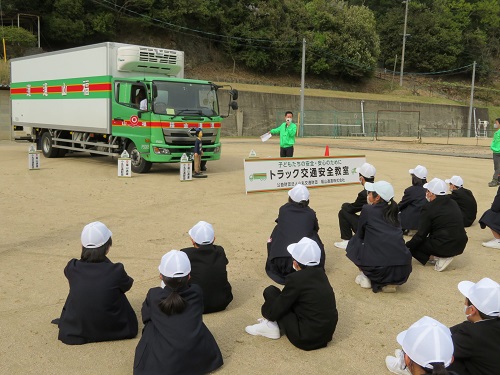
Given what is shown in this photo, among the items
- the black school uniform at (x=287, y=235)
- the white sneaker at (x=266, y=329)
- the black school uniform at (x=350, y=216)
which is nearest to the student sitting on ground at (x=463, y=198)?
the black school uniform at (x=350, y=216)

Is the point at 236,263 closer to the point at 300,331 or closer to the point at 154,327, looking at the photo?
the point at 300,331

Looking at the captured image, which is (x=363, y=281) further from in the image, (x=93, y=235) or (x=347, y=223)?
(x=93, y=235)

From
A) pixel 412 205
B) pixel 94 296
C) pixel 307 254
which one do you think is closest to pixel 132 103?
pixel 412 205

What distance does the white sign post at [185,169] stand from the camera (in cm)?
1425

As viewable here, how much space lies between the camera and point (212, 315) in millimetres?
5355

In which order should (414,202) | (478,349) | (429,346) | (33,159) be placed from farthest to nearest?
(33,159) → (414,202) → (478,349) → (429,346)

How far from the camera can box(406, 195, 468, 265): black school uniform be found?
6.78 metres

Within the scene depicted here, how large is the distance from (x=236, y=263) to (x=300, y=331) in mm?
2707

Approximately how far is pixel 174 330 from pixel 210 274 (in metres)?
1.39

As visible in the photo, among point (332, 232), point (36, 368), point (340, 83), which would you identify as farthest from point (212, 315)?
point (340, 83)

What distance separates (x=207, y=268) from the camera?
17.2 ft

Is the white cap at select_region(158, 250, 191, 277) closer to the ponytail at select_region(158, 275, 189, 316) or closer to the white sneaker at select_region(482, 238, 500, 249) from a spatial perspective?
the ponytail at select_region(158, 275, 189, 316)

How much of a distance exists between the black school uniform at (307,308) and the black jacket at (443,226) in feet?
9.56

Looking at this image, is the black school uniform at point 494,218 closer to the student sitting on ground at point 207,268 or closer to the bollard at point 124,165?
the student sitting on ground at point 207,268
